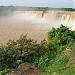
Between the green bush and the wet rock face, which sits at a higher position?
the green bush

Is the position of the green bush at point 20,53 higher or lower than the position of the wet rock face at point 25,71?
higher

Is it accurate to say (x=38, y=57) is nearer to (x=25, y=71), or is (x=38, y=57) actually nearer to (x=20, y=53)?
(x=20, y=53)

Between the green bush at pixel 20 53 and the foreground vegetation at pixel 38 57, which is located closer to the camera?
the foreground vegetation at pixel 38 57

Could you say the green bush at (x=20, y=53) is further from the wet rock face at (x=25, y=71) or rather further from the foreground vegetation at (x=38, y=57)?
the wet rock face at (x=25, y=71)

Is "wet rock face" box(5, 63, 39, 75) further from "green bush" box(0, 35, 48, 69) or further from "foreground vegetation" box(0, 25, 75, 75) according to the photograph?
"green bush" box(0, 35, 48, 69)

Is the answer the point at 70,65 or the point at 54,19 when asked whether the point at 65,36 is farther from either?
the point at 54,19

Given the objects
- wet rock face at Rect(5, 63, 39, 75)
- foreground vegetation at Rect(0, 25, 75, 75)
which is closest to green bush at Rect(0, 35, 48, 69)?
foreground vegetation at Rect(0, 25, 75, 75)

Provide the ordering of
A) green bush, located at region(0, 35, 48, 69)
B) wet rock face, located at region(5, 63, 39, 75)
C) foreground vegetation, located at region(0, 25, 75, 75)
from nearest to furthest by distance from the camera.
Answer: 1. wet rock face, located at region(5, 63, 39, 75)
2. foreground vegetation, located at region(0, 25, 75, 75)
3. green bush, located at region(0, 35, 48, 69)

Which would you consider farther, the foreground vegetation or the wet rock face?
the foreground vegetation

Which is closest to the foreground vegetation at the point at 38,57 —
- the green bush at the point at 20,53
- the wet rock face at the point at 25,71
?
the green bush at the point at 20,53

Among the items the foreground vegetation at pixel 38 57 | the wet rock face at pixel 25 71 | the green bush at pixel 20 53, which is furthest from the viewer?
the green bush at pixel 20 53

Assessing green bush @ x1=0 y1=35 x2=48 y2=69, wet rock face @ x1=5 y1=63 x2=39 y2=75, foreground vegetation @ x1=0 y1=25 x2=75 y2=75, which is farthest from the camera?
green bush @ x1=0 y1=35 x2=48 y2=69

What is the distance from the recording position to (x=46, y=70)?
9508 mm

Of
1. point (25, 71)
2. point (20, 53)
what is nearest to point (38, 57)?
point (20, 53)
